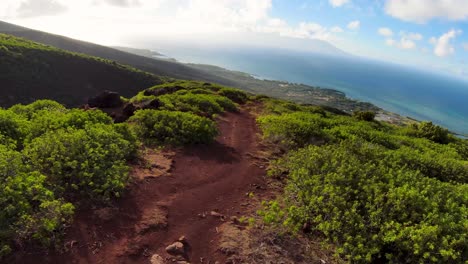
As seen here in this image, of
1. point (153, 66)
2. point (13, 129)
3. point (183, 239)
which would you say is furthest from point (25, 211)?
→ point (153, 66)

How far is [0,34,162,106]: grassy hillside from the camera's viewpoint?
58.4 meters

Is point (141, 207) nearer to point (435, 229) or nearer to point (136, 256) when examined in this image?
point (136, 256)

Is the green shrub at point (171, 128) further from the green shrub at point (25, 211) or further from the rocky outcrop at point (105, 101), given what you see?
the green shrub at point (25, 211)

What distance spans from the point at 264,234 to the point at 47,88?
69.9 metres

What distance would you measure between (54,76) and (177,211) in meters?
74.7

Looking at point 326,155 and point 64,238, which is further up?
point 326,155

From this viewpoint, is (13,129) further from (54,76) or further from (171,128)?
(54,76)

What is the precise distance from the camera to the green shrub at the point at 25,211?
5.95 metres

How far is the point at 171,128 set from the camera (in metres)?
14.1

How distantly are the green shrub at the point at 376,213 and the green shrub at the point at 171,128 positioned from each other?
5.88 meters

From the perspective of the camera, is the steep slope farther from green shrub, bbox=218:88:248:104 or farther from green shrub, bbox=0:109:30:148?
green shrub, bbox=0:109:30:148

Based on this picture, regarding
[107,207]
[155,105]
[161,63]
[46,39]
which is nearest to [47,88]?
[155,105]

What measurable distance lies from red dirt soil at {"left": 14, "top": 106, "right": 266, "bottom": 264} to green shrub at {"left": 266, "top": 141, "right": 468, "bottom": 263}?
1.96 meters

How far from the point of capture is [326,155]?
10367 millimetres
